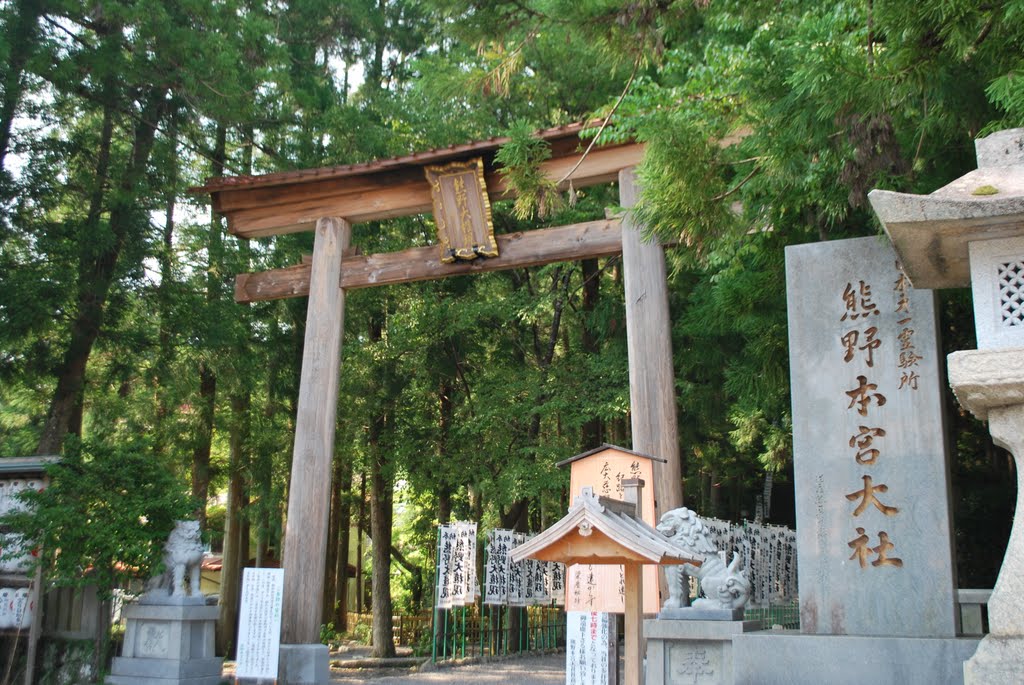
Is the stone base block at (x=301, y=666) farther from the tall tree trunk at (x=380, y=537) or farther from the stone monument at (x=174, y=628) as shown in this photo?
the tall tree trunk at (x=380, y=537)

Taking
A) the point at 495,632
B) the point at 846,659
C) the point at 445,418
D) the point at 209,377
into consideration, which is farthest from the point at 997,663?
the point at 209,377

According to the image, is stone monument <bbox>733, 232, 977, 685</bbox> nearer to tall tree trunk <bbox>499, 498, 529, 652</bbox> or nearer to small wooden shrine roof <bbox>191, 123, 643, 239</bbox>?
small wooden shrine roof <bbox>191, 123, 643, 239</bbox>

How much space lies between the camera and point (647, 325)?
8.18 metres

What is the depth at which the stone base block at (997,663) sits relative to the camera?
3.78 m

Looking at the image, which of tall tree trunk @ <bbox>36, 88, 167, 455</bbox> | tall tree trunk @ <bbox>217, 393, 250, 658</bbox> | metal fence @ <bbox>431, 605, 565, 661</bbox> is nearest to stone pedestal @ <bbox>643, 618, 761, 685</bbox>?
metal fence @ <bbox>431, 605, 565, 661</bbox>

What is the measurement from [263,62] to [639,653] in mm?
10086

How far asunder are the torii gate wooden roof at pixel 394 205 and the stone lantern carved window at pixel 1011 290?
16.2 feet

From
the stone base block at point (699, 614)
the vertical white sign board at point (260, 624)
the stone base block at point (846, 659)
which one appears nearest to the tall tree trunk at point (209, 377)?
the vertical white sign board at point (260, 624)

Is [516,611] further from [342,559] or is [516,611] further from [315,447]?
[342,559]

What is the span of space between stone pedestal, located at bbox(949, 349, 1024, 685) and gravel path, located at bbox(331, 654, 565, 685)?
6.88 meters

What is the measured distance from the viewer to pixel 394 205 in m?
9.80

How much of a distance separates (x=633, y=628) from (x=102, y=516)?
19.8 feet

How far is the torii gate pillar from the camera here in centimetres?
862

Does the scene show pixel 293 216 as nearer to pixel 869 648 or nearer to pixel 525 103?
pixel 525 103
